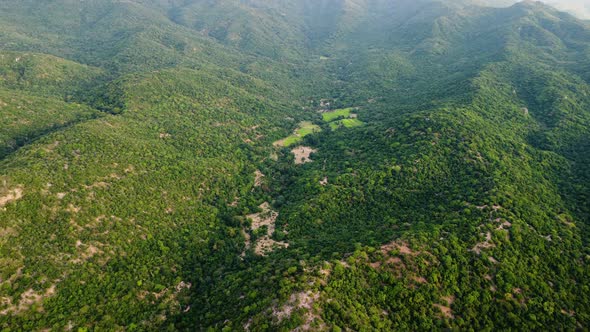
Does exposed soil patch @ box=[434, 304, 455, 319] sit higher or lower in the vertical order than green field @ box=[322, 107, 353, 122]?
higher

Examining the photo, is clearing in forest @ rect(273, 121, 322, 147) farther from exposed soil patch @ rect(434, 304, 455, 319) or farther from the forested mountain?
exposed soil patch @ rect(434, 304, 455, 319)

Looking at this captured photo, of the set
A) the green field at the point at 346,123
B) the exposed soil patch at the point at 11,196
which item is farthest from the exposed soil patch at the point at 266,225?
the green field at the point at 346,123

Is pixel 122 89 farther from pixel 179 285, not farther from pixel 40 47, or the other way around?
pixel 40 47

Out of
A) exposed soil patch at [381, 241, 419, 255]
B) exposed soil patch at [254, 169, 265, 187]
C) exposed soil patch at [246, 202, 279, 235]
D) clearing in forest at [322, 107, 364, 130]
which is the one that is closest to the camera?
exposed soil patch at [381, 241, 419, 255]

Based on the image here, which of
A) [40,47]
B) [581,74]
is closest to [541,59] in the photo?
[581,74]

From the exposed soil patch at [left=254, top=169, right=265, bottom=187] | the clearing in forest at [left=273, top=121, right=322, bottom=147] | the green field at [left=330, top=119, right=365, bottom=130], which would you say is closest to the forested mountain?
the exposed soil patch at [left=254, top=169, right=265, bottom=187]

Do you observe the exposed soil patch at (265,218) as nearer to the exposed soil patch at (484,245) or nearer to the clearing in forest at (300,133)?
the clearing in forest at (300,133)
